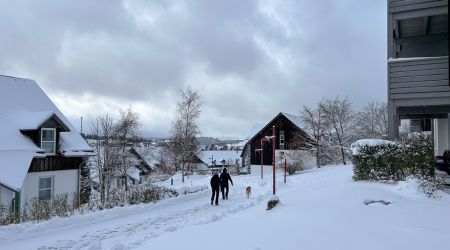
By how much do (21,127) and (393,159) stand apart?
1808 centimetres

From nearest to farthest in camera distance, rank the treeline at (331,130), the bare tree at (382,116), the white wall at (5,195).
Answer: the white wall at (5,195) → the treeline at (331,130) → the bare tree at (382,116)

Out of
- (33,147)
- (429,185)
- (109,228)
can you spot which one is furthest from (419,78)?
(33,147)

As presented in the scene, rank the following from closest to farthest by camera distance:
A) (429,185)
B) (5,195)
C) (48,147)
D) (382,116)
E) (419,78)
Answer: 1. (429,185)
2. (419,78)
3. (5,195)
4. (48,147)
5. (382,116)

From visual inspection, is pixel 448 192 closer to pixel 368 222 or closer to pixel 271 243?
pixel 368 222

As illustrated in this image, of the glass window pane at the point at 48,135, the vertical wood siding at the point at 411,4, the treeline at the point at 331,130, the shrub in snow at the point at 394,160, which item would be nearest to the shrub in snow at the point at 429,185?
the shrub in snow at the point at 394,160

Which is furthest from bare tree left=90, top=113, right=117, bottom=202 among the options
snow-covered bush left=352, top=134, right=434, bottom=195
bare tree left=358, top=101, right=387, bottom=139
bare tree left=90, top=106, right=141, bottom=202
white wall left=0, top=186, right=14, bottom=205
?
bare tree left=358, top=101, right=387, bottom=139

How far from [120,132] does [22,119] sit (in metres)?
10.5

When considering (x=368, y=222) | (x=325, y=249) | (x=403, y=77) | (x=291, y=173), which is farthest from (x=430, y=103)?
(x=291, y=173)

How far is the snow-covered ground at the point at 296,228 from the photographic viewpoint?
5730 mm

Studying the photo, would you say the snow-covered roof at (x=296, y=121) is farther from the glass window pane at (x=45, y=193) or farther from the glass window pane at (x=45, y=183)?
the glass window pane at (x=45, y=193)

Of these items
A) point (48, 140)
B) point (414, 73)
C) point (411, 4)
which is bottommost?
point (48, 140)

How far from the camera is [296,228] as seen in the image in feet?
21.5

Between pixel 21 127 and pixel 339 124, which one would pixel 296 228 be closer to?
pixel 21 127

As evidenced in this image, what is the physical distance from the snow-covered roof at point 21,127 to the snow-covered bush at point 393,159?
1467 centimetres
